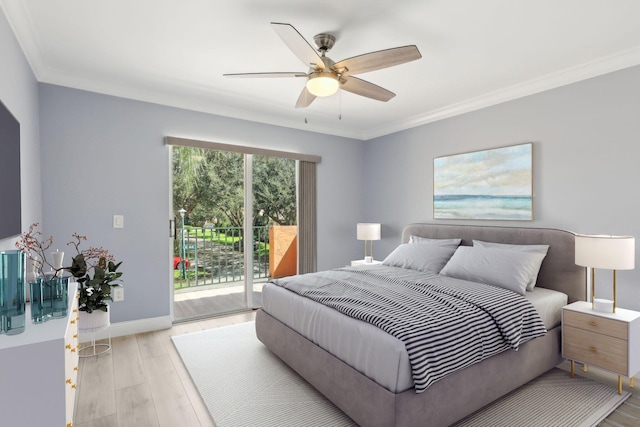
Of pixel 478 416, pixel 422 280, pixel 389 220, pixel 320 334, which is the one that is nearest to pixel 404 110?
pixel 389 220

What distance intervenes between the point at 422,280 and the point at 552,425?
125 centimetres

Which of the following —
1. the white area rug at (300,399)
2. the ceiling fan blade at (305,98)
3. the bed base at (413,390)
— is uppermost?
the ceiling fan blade at (305,98)

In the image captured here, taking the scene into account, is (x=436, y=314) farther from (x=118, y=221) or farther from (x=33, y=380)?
(x=118, y=221)

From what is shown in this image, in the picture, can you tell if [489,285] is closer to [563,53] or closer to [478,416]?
[478,416]

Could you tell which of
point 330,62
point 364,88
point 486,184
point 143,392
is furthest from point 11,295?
point 486,184

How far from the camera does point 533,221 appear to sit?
337cm

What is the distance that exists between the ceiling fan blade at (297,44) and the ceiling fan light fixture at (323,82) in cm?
6

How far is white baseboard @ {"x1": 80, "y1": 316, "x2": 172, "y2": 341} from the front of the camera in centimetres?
343

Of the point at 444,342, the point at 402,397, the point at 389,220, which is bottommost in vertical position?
the point at 402,397

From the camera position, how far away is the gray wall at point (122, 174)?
3.19 metres

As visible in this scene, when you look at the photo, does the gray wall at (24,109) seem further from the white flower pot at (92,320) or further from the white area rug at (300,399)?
the white area rug at (300,399)

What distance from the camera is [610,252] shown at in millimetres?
2439

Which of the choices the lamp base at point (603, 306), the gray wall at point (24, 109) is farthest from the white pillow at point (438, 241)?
the gray wall at point (24, 109)

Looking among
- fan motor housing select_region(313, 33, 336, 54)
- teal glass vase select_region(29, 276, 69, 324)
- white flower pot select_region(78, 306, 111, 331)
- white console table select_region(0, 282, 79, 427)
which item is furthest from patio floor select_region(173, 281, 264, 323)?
fan motor housing select_region(313, 33, 336, 54)
